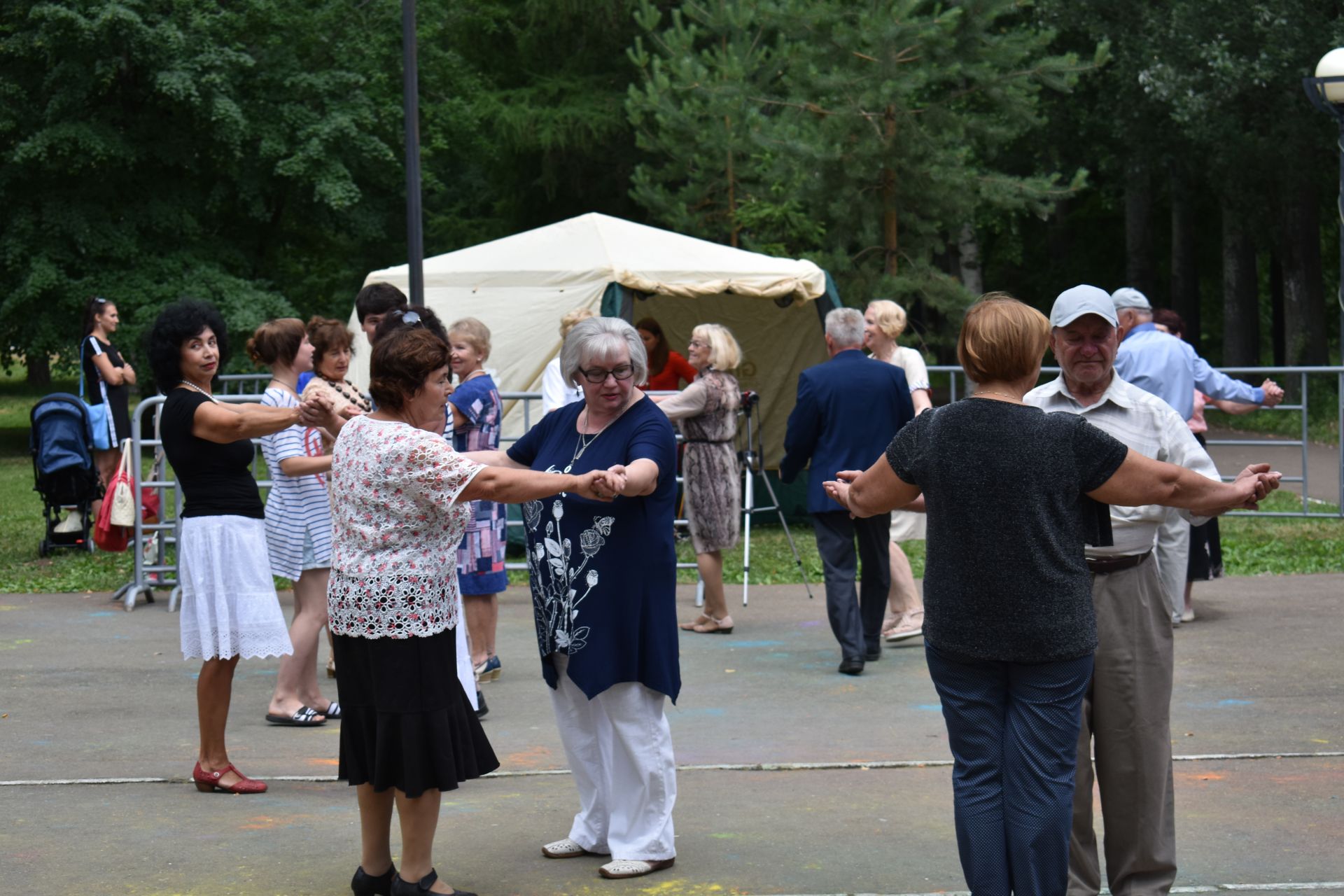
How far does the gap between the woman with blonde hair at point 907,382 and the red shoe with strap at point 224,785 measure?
4.05 metres

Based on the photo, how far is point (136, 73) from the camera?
2461 cm

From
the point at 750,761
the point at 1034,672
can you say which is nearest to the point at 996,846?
the point at 1034,672

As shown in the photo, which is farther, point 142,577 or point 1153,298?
point 1153,298

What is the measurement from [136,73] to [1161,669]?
2332 centimetres

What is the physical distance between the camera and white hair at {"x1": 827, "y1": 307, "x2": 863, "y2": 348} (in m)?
8.51

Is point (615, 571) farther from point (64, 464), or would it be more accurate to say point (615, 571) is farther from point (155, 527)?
point (64, 464)

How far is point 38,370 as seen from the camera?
119ft

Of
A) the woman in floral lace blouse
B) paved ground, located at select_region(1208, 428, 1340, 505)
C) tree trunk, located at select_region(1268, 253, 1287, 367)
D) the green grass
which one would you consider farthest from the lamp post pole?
tree trunk, located at select_region(1268, 253, 1287, 367)

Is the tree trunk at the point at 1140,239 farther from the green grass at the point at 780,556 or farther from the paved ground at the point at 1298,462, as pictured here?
the green grass at the point at 780,556

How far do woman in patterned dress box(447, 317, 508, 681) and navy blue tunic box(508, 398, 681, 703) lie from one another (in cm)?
239

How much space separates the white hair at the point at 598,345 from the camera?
5.00m

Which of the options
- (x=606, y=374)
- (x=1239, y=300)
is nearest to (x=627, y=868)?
(x=606, y=374)

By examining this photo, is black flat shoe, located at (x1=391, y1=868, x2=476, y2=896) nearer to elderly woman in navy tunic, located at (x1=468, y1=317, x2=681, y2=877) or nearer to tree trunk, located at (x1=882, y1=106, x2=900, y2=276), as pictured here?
elderly woman in navy tunic, located at (x1=468, y1=317, x2=681, y2=877)

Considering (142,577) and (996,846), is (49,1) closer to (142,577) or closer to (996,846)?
(142,577)
